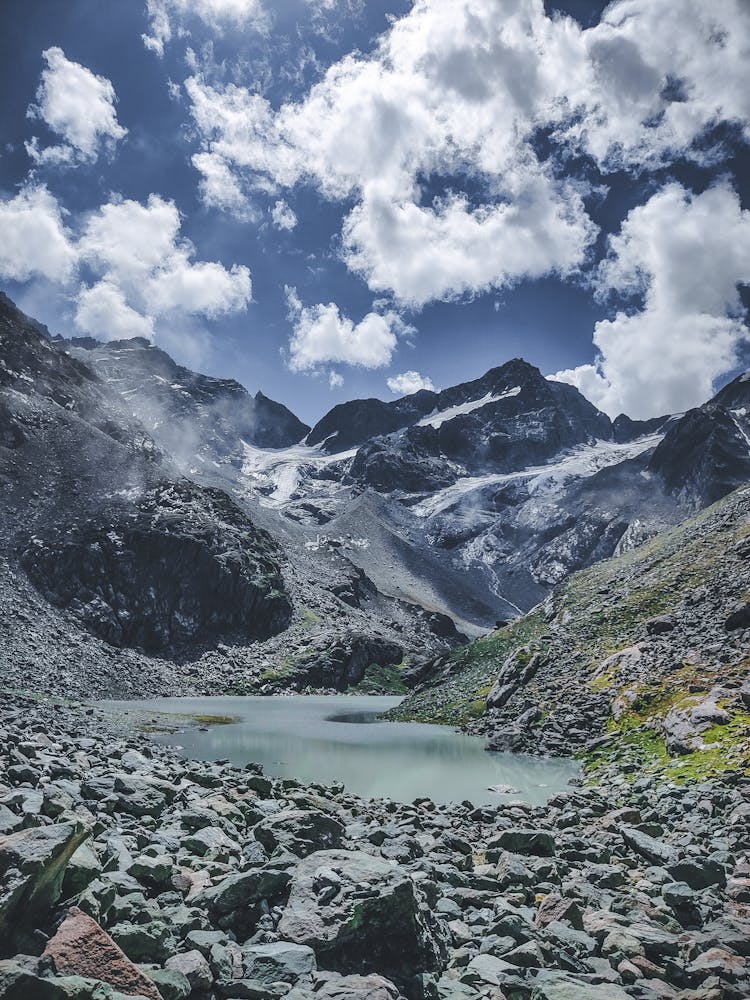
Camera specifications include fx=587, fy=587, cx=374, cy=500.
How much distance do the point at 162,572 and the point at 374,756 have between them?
119 m

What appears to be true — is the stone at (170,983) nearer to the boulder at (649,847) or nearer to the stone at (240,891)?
the stone at (240,891)

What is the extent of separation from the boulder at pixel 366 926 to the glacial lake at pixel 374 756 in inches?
816

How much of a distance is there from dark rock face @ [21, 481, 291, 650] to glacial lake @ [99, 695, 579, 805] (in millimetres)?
64543

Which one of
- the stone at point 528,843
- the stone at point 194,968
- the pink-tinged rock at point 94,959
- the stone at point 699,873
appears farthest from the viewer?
the stone at point 528,843

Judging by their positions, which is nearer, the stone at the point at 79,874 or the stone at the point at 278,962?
the stone at the point at 278,962

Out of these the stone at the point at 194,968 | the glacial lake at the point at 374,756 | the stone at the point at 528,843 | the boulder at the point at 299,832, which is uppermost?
the stone at the point at 194,968

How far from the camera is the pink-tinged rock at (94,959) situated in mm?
7254

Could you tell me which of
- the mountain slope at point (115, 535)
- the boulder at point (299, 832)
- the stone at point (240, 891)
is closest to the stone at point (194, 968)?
the stone at point (240, 891)

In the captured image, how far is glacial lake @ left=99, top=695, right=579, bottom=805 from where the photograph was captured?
33.8m

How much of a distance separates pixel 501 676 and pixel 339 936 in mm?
57192

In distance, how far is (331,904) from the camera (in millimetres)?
10703

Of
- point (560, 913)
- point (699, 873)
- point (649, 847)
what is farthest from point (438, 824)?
point (560, 913)

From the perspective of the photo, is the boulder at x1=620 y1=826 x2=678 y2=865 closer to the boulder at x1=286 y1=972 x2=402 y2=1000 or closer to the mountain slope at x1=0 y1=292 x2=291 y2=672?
the boulder at x1=286 y1=972 x2=402 y2=1000

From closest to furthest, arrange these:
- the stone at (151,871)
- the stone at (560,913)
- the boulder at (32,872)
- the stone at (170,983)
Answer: the stone at (170,983) < the boulder at (32,872) < the stone at (151,871) < the stone at (560,913)
